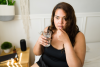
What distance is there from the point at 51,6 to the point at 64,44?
3.69ft

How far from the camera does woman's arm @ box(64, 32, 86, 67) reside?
85cm

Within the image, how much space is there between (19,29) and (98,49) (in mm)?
1649

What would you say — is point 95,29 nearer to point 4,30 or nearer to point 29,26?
point 29,26

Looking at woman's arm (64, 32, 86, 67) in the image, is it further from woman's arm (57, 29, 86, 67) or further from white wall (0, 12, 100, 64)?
white wall (0, 12, 100, 64)

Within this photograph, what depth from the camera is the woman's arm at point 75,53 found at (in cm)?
85

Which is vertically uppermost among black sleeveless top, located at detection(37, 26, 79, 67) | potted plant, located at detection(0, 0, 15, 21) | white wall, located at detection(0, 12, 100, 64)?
potted plant, located at detection(0, 0, 15, 21)

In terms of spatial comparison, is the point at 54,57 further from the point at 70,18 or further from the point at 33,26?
the point at 33,26

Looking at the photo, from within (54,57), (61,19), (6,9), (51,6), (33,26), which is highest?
(51,6)

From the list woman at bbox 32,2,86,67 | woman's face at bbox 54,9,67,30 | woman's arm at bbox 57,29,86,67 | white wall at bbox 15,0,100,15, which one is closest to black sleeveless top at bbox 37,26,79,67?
woman at bbox 32,2,86,67

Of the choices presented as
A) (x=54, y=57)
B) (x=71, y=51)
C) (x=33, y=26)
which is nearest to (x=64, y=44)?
(x=71, y=51)

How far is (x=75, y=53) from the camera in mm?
898

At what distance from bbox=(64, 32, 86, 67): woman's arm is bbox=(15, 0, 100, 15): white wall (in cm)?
102

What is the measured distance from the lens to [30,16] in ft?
5.70

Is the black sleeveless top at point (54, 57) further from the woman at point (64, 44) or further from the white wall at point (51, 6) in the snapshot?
the white wall at point (51, 6)
